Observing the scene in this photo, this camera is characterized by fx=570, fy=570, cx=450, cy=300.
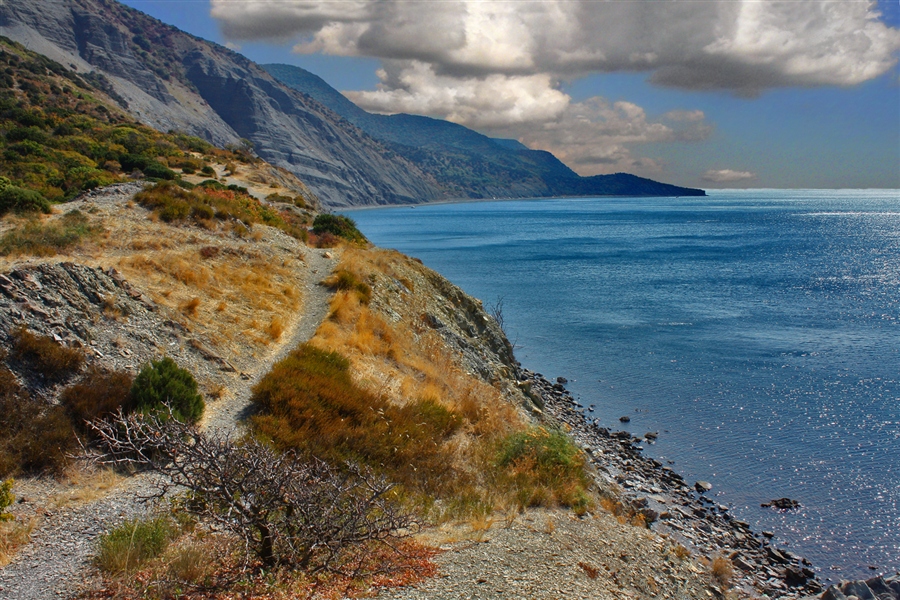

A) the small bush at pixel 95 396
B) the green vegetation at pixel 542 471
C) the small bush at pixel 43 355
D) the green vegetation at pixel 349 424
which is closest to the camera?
the small bush at pixel 95 396

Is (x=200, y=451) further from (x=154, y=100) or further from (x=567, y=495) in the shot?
(x=154, y=100)

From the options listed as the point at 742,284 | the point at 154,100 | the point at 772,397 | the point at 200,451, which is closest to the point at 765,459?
the point at 772,397

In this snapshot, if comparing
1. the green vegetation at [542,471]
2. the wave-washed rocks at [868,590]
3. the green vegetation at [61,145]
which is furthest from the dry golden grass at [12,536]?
the green vegetation at [61,145]

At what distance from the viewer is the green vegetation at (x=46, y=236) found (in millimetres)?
17047

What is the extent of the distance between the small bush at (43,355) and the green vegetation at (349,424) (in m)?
3.55

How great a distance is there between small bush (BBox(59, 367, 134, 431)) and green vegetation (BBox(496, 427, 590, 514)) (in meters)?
7.64

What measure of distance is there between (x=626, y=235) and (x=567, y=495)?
10941cm

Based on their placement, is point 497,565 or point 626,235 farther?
point 626,235

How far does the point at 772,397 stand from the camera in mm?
26844

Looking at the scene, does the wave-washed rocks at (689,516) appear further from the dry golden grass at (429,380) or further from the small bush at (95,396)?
the small bush at (95,396)

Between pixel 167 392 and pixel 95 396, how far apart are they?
46.0 inches

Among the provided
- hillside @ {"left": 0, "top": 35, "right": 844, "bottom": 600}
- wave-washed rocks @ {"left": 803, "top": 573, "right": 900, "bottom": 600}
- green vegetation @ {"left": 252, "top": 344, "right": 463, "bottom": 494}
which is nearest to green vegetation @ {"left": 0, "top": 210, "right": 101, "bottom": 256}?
hillside @ {"left": 0, "top": 35, "right": 844, "bottom": 600}

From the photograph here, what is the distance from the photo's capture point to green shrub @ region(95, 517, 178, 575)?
655 cm

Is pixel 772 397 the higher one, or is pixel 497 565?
pixel 497 565
